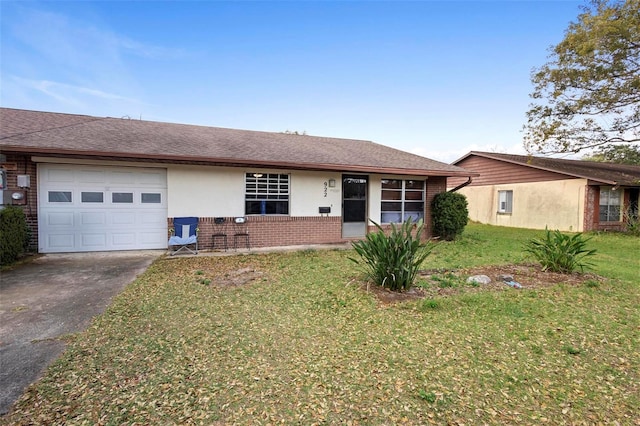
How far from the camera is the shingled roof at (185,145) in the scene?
7391 millimetres

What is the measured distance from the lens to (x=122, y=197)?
823 centimetres

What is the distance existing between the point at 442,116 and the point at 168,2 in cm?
1235

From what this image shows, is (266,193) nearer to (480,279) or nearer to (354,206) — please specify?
(354,206)

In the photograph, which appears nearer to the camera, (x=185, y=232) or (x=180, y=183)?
(x=185, y=232)

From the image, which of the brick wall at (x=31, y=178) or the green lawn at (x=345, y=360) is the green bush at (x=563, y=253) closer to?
the green lawn at (x=345, y=360)

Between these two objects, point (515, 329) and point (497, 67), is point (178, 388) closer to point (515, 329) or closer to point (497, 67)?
point (515, 329)

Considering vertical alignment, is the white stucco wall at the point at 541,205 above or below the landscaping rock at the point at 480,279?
above

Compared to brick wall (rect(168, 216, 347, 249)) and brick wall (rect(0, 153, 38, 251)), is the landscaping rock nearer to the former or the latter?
brick wall (rect(168, 216, 347, 249))

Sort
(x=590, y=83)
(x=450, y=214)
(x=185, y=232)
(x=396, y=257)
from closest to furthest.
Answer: (x=396, y=257) < (x=185, y=232) < (x=450, y=214) < (x=590, y=83)

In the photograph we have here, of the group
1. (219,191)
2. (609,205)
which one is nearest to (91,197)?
(219,191)

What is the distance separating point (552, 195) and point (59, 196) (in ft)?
63.9

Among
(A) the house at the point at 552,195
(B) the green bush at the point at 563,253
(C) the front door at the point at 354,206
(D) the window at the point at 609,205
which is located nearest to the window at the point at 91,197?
(C) the front door at the point at 354,206

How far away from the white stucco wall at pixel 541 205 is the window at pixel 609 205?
1.40m

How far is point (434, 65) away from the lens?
12.6 m
